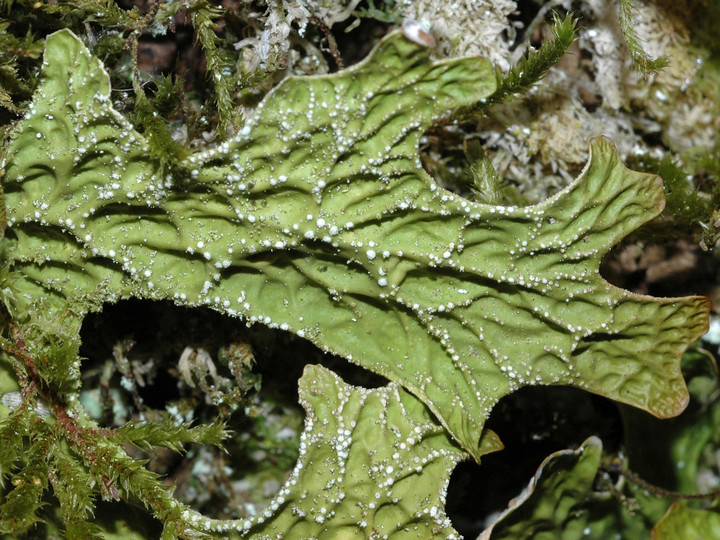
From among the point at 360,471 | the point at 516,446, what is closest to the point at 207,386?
the point at 360,471

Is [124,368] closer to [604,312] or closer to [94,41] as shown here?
[94,41]

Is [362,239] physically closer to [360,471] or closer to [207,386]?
[360,471]

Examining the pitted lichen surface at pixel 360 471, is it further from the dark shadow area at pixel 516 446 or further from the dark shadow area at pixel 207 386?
the dark shadow area at pixel 516 446

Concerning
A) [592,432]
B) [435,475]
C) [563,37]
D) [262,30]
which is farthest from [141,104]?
[592,432]

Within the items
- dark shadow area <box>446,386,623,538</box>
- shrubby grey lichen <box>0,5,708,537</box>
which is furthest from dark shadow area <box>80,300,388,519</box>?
dark shadow area <box>446,386,623,538</box>

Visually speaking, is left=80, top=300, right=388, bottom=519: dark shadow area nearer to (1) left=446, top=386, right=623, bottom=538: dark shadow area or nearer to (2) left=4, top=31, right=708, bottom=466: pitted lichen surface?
(2) left=4, top=31, right=708, bottom=466: pitted lichen surface

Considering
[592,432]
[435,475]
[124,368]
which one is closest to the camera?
[435,475]

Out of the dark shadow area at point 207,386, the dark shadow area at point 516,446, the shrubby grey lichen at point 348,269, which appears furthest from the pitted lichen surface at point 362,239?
the dark shadow area at point 516,446
